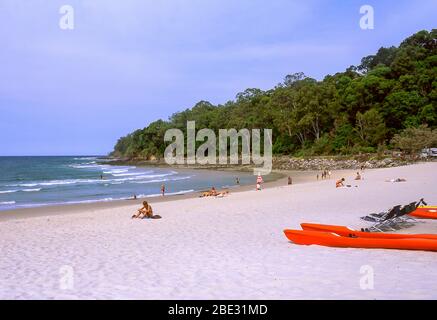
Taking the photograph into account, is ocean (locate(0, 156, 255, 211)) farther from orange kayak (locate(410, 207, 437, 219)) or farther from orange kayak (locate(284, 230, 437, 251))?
orange kayak (locate(410, 207, 437, 219))

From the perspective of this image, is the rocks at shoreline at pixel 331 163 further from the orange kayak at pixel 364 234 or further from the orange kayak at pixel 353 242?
the orange kayak at pixel 353 242

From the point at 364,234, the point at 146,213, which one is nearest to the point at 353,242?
the point at 364,234

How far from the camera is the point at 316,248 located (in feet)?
25.7

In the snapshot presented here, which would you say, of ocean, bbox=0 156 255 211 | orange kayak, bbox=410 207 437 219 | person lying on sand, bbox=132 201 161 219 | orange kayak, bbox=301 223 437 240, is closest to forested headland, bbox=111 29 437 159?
ocean, bbox=0 156 255 211

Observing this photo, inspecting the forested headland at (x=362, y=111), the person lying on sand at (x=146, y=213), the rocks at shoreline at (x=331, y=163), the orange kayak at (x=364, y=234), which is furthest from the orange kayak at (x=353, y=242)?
the forested headland at (x=362, y=111)

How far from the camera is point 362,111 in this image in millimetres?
62656

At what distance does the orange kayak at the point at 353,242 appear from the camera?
719 cm

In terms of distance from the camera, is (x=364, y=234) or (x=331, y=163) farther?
(x=331, y=163)

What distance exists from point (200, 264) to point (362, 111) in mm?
60597

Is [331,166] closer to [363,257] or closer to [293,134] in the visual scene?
[293,134]

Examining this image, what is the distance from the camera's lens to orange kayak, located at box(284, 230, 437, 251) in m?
7.19

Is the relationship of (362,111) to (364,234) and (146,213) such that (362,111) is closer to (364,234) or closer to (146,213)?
(146,213)
